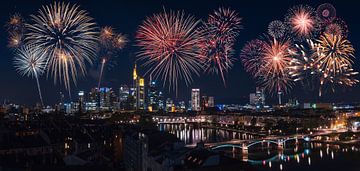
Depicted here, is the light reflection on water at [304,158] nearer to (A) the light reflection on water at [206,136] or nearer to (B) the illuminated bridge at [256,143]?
(B) the illuminated bridge at [256,143]

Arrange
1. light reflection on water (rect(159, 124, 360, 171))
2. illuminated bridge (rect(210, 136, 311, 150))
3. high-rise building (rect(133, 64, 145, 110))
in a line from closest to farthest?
1. light reflection on water (rect(159, 124, 360, 171))
2. illuminated bridge (rect(210, 136, 311, 150))
3. high-rise building (rect(133, 64, 145, 110))

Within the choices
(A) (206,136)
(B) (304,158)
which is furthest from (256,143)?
(A) (206,136)

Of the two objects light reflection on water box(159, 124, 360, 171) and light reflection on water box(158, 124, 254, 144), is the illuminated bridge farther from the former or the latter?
light reflection on water box(158, 124, 254, 144)

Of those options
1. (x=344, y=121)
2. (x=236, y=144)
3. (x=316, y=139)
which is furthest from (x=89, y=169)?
(x=344, y=121)

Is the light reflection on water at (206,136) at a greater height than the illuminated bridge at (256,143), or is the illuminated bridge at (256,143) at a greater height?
the illuminated bridge at (256,143)

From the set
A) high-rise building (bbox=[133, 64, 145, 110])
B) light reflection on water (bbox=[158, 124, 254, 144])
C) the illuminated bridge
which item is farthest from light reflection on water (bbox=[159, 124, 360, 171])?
high-rise building (bbox=[133, 64, 145, 110])

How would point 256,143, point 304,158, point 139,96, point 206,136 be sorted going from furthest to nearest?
point 139,96 < point 206,136 < point 256,143 < point 304,158

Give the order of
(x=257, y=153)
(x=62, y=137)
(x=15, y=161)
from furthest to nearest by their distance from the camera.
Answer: (x=257, y=153)
(x=62, y=137)
(x=15, y=161)

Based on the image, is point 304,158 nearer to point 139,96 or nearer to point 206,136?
point 206,136

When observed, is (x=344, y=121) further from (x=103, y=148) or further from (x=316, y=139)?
(x=103, y=148)

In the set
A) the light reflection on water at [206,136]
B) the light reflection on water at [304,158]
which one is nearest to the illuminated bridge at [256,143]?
the light reflection on water at [304,158]

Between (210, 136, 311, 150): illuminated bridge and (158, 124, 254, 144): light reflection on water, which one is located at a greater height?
(210, 136, 311, 150): illuminated bridge
